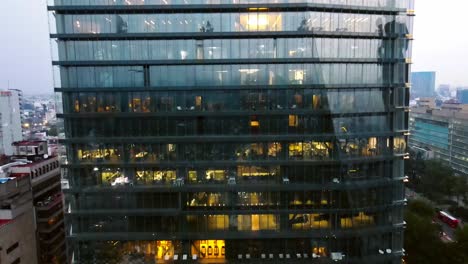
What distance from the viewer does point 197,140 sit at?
3622 centimetres

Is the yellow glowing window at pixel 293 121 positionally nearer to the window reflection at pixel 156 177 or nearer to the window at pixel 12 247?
the window reflection at pixel 156 177

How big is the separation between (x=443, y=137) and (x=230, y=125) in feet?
317

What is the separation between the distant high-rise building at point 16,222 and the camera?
40.7 metres

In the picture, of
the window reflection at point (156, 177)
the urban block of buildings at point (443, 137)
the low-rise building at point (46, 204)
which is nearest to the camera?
the window reflection at point (156, 177)

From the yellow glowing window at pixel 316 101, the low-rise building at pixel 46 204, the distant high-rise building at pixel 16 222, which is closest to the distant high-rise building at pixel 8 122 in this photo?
the low-rise building at pixel 46 204

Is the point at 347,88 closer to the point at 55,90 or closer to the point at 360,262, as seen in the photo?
the point at 360,262

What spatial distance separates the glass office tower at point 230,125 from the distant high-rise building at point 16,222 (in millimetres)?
9149

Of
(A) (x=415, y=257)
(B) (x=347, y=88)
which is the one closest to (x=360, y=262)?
(A) (x=415, y=257)

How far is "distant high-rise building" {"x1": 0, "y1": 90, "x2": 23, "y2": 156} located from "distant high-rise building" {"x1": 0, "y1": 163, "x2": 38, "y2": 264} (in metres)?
88.6

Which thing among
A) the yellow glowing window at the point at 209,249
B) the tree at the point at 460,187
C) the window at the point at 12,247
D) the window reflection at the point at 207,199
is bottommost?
the tree at the point at 460,187

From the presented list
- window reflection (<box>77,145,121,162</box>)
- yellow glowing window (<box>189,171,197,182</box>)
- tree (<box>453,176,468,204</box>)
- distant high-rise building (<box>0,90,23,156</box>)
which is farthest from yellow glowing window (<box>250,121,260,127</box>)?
distant high-rise building (<box>0,90,23,156</box>)

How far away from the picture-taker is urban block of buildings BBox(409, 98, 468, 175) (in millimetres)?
97125

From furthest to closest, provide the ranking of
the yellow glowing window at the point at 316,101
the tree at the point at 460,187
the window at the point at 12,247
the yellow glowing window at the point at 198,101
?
1. the tree at the point at 460,187
2. the window at the point at 12,247
3. the yellow glowing window at the point at 316,101
4. the yellow glowing window at the point at 198,101

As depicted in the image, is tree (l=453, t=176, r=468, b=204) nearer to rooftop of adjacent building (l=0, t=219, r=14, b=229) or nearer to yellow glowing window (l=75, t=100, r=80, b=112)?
yellow glowing window (l=75, t=100, r=80, b=112)
